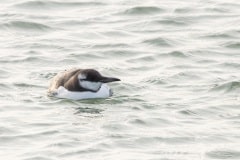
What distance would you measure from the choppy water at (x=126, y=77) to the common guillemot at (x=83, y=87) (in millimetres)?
239

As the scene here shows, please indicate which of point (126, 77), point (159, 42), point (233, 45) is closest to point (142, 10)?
point (159, 42)

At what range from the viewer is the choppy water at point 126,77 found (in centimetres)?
1950

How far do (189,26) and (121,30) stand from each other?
179cm

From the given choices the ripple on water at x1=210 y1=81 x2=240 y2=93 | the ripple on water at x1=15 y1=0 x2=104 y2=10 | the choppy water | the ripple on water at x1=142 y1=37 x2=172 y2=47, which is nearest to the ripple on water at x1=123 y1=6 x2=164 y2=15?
the choppy water

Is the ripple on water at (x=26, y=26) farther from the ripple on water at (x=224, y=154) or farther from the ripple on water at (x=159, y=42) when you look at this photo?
the ripple on water at (x=224, y=154)

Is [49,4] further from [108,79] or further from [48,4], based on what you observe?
[108,79]

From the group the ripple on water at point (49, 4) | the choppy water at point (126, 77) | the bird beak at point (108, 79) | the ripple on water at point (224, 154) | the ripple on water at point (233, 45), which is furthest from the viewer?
the ripple on water at point (49, 4)

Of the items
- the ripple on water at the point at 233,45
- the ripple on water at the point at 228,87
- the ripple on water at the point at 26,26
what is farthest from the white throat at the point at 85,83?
the ripple on water at the point at 26,26

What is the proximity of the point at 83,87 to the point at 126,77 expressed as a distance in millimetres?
Result: 1734

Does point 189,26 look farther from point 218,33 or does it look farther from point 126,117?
point 126,117

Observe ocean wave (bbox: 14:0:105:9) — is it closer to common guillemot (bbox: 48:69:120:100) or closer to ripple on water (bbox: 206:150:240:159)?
common guillemot (bbox: 48:69:120:100)

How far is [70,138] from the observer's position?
64.8 feet

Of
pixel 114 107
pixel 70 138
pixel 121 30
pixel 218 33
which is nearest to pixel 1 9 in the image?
pixel 121 30

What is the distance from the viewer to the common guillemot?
2302cm
